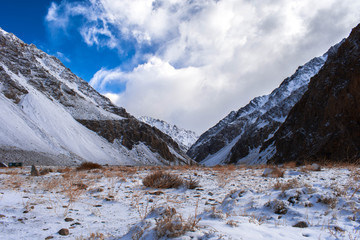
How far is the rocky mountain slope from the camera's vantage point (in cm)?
5694

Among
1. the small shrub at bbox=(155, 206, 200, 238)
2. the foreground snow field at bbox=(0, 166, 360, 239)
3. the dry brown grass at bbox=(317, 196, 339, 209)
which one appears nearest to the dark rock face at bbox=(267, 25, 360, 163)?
the dry brown grass at bbox=(317, 196, 339, 209)

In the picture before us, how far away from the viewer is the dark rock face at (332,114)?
148ft

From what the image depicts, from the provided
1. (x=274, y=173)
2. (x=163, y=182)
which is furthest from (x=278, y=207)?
(x=274, y=173)

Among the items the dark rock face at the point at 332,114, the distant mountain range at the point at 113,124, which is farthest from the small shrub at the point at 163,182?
the dark rock face at the point at 332,114

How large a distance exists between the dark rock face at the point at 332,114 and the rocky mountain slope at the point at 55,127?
37786 millimetres

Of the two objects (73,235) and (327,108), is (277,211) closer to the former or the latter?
(73,235)

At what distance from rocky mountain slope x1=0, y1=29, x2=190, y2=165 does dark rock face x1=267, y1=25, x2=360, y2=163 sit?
3779 cm

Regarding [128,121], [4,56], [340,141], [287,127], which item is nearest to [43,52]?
[4,56]

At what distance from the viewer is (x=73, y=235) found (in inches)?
99.0

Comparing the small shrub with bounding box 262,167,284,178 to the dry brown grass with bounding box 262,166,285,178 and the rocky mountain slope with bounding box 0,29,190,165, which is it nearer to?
the dry brown grass with bounding box 262,166,285,178

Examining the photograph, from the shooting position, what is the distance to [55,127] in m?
72.9

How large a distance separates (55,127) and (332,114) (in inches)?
3262

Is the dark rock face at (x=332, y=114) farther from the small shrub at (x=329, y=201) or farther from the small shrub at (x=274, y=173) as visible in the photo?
the small shrub at (x=329, y=201)

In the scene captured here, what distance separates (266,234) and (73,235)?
7.18 ft
